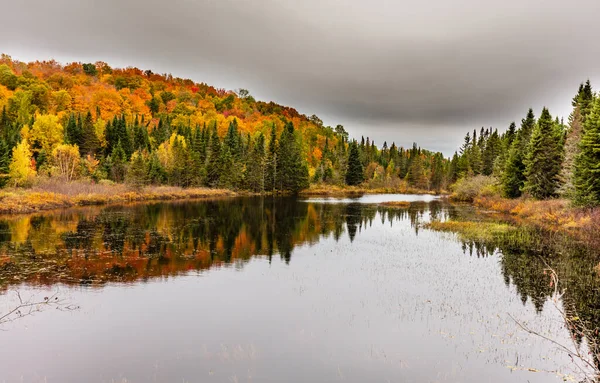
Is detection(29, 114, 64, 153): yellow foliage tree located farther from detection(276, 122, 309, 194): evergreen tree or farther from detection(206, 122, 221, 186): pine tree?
detection(276, 122, 309, 194): evergreen tree

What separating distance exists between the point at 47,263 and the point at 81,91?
135330 mm

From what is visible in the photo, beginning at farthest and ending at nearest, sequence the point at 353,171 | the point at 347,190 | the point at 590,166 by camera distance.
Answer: the point at 353,171 < the point at 347,190 < the point at 590,166

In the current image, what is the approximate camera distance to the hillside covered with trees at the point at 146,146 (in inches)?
2635

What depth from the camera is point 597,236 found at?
2900 centimetres

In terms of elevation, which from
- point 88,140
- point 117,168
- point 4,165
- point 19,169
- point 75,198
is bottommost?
point 75,198

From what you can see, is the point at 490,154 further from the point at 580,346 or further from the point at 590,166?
the point at 580,346

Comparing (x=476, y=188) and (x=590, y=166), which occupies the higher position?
(x=590, y=166)

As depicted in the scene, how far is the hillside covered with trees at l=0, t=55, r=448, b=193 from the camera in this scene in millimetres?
66938

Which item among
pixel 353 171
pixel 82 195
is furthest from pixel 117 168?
pixel 353 171

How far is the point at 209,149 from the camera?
91.1 m

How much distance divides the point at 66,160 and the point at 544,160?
70727 millimetres

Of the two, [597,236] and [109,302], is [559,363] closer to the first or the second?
[109,302]

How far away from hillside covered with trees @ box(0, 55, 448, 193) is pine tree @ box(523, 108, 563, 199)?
2196 inches

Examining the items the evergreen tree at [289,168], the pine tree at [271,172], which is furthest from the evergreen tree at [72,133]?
the evergreen tree at [289,168]
